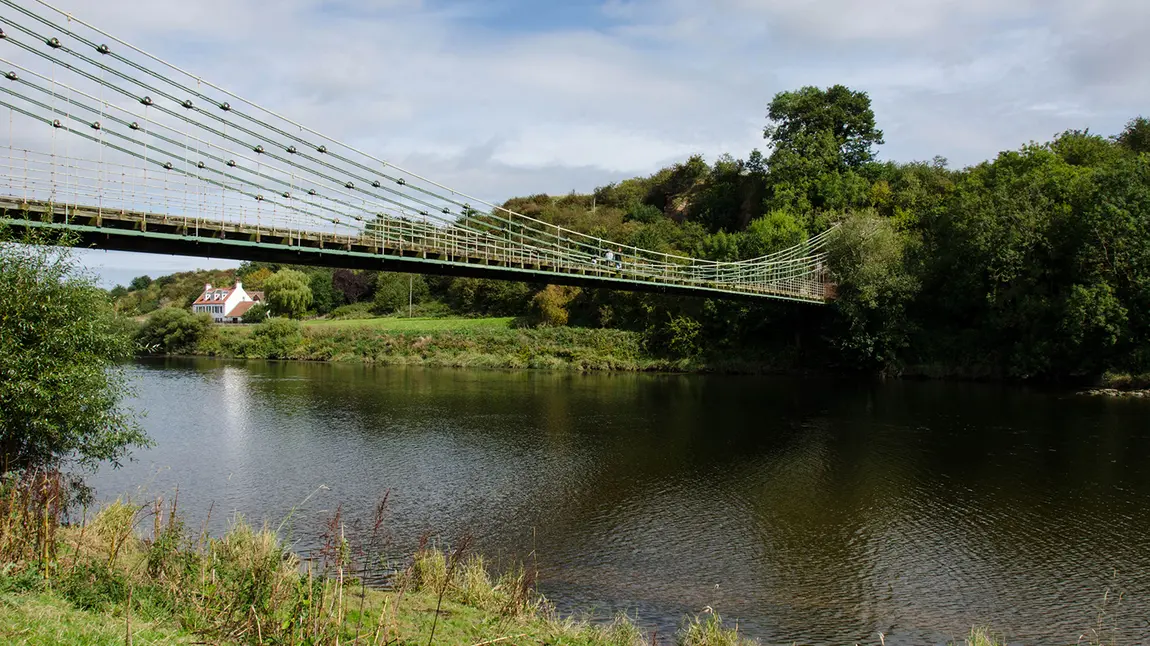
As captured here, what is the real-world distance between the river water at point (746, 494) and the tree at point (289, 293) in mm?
34440

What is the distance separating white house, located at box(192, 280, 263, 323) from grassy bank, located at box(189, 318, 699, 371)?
2160 centimetres

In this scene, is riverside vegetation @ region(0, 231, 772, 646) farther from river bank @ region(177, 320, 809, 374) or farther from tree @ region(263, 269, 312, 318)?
tree @ region(263, 269, 312, 318)

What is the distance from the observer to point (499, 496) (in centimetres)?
1673

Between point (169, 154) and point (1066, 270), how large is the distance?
1389 inches

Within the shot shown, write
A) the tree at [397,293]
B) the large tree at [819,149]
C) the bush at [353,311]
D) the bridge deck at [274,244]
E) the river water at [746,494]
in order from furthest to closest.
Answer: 1. the tree at [397,293]
2. the bush at [353,311]
3. the large tree at [819,149]
4. the bridge deck at [274,244]
5. the river water at [746,494]

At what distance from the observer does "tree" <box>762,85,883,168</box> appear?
5694 centimetres

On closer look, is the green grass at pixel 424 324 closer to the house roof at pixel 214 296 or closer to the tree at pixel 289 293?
the tree at pixel 289 293

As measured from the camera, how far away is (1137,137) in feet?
155

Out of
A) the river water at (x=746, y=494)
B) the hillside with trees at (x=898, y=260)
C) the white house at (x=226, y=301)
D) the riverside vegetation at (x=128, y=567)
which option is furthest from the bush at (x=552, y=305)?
the riverside vegetation at (x=128, y=567)

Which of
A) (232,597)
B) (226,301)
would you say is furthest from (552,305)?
(232,597)

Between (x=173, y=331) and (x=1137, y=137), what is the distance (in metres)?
63.0

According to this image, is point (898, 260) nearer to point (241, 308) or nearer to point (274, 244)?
point (274, 244)

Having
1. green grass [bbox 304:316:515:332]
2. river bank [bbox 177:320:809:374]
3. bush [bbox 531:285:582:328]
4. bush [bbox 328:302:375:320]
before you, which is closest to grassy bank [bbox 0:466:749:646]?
river bank [bbox 177:320:809:374]

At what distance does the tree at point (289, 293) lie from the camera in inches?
2594
